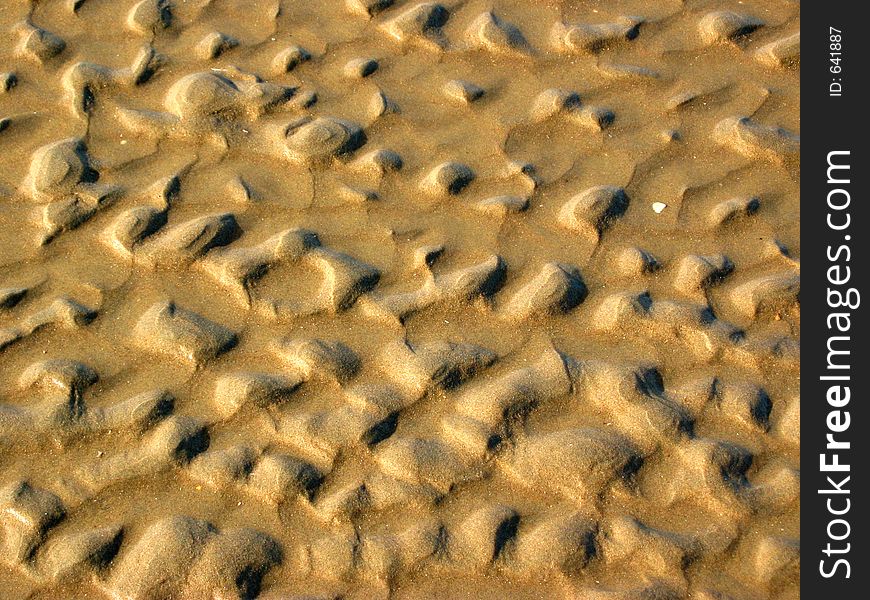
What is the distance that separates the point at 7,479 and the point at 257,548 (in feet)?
1.37

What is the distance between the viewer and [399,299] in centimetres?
178

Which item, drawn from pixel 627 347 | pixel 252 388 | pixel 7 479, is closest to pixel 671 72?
pixel 627 347

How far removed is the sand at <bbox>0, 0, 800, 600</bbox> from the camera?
58.9 inches

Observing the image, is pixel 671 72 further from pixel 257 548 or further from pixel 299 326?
pixel 257 548

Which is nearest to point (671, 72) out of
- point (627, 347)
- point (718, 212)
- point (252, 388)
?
point (718, 212)

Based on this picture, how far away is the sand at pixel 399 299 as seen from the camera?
1.50 meters

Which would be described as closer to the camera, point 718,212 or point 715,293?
point 715,293

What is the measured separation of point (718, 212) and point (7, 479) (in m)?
1.38

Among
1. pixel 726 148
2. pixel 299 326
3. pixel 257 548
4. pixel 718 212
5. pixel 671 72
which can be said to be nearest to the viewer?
pixel 257 548

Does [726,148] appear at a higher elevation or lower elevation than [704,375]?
higher

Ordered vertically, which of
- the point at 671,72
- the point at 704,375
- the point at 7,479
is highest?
the point at 671,72

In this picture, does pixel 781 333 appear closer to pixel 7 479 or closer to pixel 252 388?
pixel 252 388

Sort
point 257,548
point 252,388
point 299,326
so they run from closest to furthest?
1. point 257,548
2. point 252,388
3. point 299,326

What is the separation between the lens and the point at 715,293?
1.83 meters
